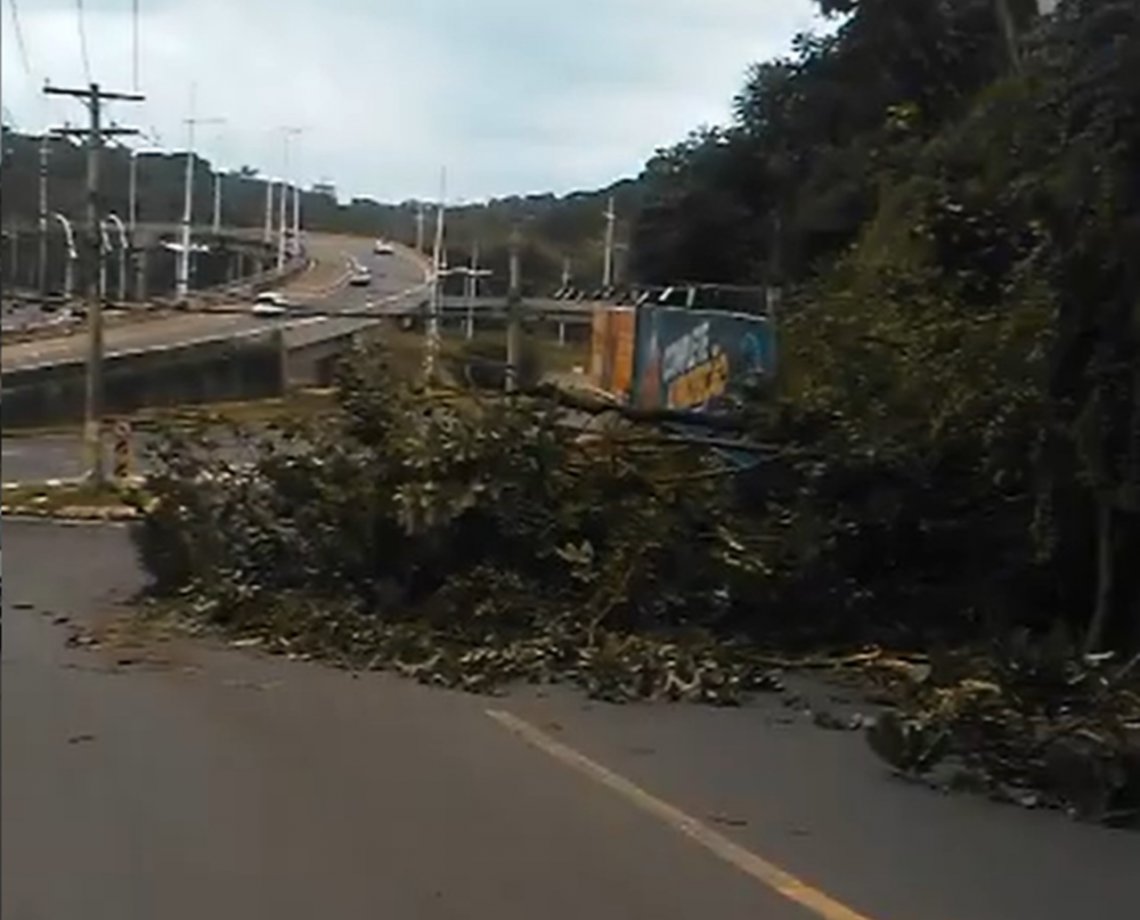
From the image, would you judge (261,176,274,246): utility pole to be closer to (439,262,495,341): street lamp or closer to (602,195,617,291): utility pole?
(439,262,495,341): street lamp

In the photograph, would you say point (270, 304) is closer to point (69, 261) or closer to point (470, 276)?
point (69, 261)

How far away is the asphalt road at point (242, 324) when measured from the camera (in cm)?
295

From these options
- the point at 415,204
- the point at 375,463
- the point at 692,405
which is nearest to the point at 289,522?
the point at 375,463

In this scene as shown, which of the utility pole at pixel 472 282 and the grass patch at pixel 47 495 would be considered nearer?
the grass patch at pixel 47 495

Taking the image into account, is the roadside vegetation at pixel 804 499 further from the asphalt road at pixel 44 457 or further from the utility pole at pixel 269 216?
the asphalt road at pixel 44 457

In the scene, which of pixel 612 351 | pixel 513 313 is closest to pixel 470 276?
pixel 513 313

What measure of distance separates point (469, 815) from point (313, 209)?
11.2ft

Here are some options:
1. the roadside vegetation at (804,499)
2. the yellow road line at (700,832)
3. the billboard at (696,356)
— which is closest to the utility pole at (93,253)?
the yellow road line at (700,832)

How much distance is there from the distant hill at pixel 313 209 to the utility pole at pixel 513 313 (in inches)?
3.2

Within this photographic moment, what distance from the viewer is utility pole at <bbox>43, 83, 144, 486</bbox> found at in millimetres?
3388

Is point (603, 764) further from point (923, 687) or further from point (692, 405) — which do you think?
point (692, 405)

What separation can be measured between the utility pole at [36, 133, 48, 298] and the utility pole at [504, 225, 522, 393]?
21.1 ft

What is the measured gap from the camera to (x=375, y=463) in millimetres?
14914

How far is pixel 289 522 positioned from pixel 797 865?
24.9 ft
